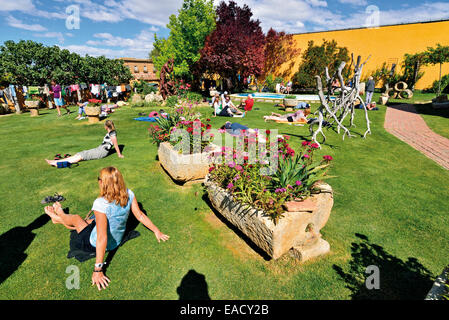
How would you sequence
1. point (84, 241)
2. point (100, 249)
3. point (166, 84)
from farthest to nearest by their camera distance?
point (166, 84), point (84, 241), point (100, 249)

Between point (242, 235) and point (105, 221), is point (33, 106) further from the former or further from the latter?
point (242, 235)

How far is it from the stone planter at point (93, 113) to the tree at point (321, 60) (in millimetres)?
23294

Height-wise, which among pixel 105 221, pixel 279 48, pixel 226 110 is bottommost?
pixel 105 221

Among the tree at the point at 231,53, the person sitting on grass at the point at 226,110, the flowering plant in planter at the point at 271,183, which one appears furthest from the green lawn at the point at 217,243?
the tree at the point at 231,53

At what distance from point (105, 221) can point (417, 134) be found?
1249 cm

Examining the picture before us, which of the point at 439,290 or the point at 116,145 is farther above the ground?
the point at 116,145

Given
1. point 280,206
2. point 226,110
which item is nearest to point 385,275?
point 280,206

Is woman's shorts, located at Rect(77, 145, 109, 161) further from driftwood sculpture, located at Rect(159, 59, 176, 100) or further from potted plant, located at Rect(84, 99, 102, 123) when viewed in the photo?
driftwood sculpture, located at Rect(159, 59, 176, 100)

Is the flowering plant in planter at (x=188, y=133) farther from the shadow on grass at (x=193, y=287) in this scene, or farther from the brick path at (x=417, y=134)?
the brick path at (x=417, y=134)

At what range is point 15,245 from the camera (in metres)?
3.49

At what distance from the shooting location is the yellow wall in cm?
2288

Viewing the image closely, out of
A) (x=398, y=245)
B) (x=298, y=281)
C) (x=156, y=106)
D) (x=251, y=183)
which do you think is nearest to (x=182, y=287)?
(x=298, y=281)

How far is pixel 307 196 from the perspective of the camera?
3385 mm

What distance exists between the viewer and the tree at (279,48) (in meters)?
29.3
